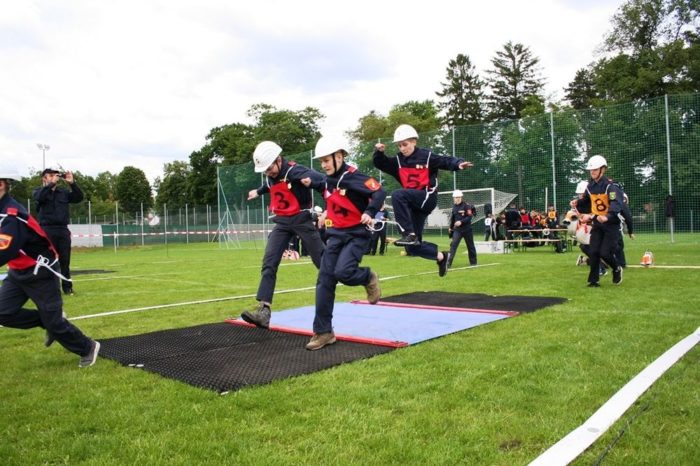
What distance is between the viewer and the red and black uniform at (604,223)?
10.0 m

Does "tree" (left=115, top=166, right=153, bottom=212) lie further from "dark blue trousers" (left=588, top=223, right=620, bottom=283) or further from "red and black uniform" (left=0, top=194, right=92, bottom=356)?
"red and black uniform" (left=0, top=194, right=92, bottom=356)

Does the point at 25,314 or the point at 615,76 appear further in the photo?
the point at 615,76

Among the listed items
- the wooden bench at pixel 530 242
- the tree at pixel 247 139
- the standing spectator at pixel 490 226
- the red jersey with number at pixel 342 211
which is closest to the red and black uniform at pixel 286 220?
the red jersey with number at pixel 342 211

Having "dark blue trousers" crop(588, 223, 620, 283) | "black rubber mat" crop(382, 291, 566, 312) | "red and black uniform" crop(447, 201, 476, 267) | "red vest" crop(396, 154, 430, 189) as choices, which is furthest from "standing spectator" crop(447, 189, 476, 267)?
"red vest" crop(396, 154, 430, 189)

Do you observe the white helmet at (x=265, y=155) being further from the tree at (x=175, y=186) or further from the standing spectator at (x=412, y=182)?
the tree at (x=175, y=186)

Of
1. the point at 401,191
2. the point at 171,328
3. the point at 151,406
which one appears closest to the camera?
the point at 151,406

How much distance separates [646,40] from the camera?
163ft

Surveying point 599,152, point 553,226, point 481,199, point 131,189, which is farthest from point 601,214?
point 131,189

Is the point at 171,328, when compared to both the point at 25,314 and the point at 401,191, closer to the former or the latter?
the point at 25,314

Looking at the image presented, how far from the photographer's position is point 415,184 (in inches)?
321

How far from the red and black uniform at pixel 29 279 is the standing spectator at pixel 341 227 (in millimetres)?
2322

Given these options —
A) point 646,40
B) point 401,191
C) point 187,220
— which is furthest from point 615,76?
point 401,191

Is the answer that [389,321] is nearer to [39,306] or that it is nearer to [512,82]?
Result: [39,306]

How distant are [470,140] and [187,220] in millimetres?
26261
